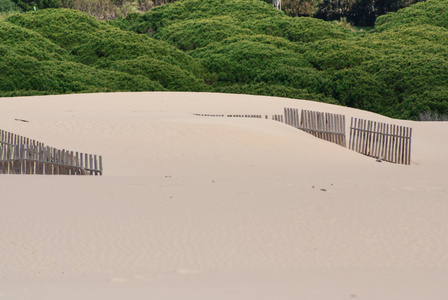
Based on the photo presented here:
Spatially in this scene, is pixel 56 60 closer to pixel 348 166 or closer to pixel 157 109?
pixel 157 109

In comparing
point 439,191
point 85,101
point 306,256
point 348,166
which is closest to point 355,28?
point 85,101

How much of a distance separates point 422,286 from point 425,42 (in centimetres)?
3295

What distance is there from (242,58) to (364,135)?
60.2ft

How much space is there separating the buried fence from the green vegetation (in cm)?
1109

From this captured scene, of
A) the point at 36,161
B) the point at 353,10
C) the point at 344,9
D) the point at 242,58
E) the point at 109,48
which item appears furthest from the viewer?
the point at 344,9

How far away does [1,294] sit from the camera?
5.25 m

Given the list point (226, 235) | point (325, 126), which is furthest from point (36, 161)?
point (325, 126)

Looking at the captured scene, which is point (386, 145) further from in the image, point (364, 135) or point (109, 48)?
point (109, 48)

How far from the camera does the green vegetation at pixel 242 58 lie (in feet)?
96.4

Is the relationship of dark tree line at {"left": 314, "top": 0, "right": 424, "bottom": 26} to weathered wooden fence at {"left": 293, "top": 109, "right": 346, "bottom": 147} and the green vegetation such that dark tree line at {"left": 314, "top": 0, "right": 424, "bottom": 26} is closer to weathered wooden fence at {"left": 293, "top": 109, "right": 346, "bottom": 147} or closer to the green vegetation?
the green vegetation

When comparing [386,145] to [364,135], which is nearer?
[386,145]

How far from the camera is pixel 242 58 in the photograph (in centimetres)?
3428

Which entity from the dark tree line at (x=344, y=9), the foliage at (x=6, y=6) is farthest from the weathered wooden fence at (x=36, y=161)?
the dark tree line at (x=344, y=9)

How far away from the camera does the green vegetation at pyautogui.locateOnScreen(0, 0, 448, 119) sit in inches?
1156
